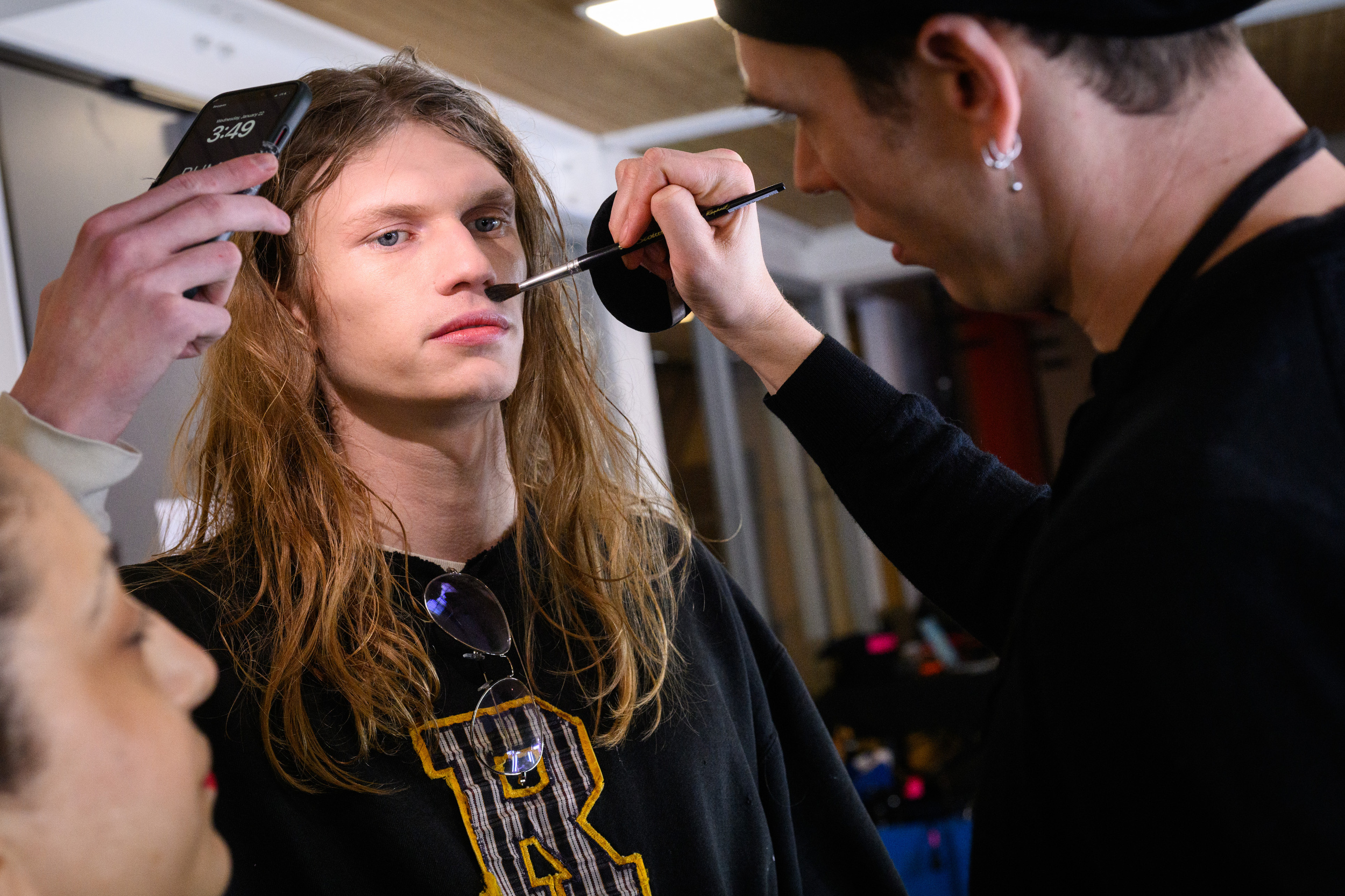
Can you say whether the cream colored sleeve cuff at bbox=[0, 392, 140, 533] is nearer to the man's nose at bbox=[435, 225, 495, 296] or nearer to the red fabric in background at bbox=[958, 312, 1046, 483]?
the man's nose at bbox=[435, 225, 495, 296]

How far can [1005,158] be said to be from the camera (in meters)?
0.67

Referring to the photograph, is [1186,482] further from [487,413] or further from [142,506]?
[142,506]

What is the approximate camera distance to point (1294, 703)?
51 centimetres

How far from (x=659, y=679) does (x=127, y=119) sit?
5.12 ft

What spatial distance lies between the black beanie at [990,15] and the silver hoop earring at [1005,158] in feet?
0.22

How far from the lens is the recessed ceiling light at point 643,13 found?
247 cm

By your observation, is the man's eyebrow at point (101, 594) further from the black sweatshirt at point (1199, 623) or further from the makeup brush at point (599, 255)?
the makeup brush at point (599, 255)

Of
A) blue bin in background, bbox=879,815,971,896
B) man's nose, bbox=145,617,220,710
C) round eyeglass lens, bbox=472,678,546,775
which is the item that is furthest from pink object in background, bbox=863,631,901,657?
man's nose, bbox=145,617,220,710

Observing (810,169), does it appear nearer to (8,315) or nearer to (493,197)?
(493,197)

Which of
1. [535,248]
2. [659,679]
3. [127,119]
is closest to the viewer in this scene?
[659,679]

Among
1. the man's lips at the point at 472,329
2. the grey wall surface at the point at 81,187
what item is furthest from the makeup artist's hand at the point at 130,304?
the grey wall surface at the point at 81,187

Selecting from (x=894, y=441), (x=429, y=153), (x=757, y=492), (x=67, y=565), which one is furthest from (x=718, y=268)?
(x=757, y=492)

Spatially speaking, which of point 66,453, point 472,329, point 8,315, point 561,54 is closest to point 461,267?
point 472,329

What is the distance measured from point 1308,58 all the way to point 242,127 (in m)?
3.55
